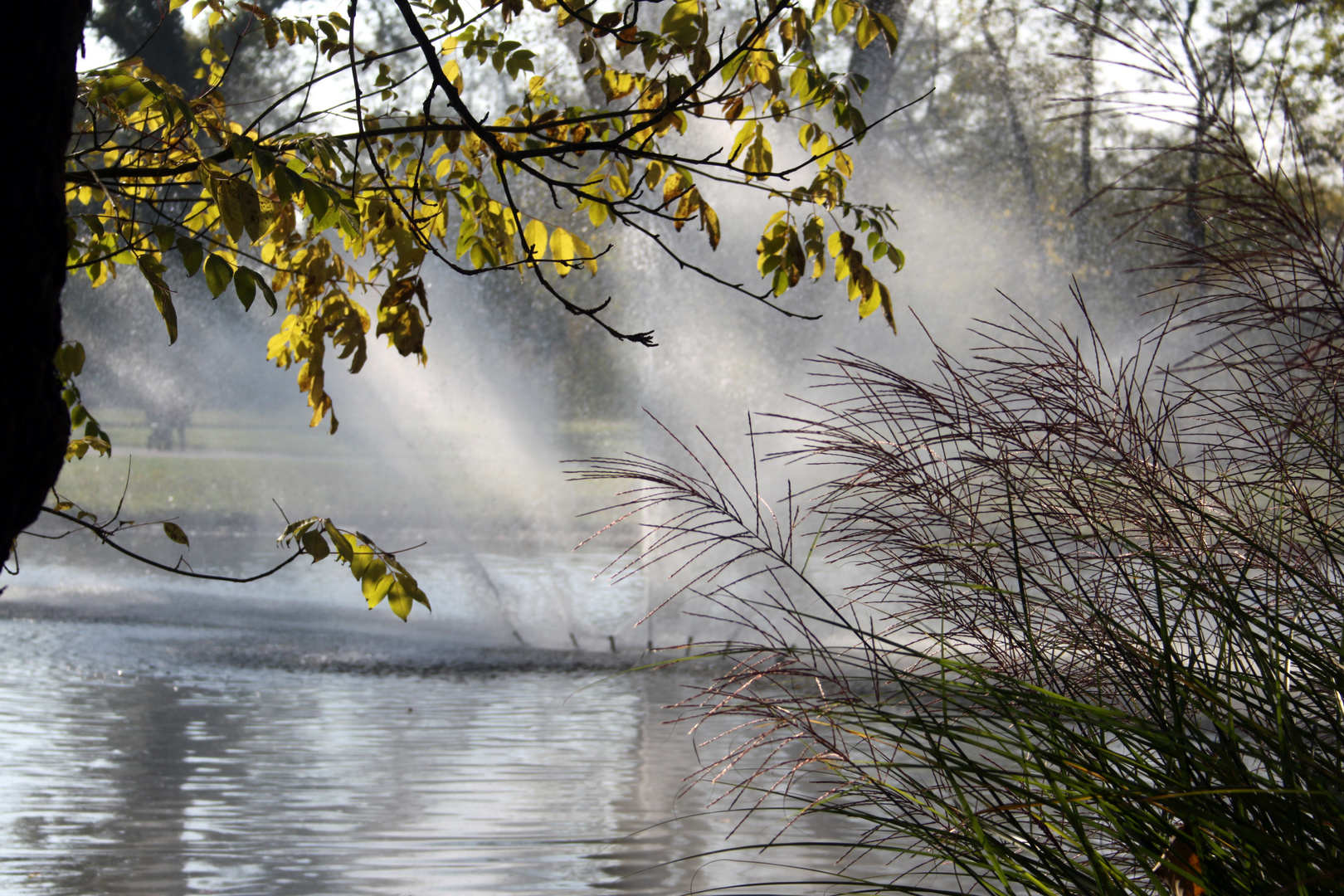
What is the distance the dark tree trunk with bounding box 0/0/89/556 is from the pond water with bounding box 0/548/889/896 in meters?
1.46

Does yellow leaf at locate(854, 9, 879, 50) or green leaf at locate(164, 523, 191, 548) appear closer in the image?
green leaf at locate(164, 523, 191, 548)

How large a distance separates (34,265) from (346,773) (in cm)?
393

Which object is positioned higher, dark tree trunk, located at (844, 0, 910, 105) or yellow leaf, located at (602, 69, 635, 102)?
dark tree trunk, located at (844, 0, 910, 105)

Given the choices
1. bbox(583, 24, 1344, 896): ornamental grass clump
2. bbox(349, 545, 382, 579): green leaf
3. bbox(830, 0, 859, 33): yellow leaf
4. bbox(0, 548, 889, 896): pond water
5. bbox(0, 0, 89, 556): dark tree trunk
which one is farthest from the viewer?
bbox(0, 548, 889, 896): pond water

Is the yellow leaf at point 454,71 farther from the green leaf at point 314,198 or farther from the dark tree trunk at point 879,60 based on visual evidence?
the dark tree trunk at point 879,60

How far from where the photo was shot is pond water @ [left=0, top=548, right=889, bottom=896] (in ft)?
12.9

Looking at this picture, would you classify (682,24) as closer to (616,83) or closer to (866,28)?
(866,28)

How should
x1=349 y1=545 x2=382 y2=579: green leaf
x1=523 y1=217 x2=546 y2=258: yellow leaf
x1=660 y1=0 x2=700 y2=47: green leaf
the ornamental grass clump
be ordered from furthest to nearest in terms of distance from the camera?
x1=523 y1=217 x2=546 y2=258: yellow leaf
x1=660 y1=0 x2=700 y2=47: green leaf
x1=349 y1=545 x2=382 y2=579: green leaf
the ornamental grass clump

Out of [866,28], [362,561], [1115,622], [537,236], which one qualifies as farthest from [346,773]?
[1115,622]

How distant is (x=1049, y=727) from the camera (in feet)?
5.82

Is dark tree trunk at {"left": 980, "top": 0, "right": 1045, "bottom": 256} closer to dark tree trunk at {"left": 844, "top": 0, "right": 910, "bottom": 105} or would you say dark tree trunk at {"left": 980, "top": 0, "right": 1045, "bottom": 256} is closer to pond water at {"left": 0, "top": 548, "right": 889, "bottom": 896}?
dark tree trunk at {"left": 844, "top": 0, "right": 910, "bottom": 105}

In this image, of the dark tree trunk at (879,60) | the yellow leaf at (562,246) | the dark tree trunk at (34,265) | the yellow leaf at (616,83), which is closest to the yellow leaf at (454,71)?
the yellow leaf at (616,83)

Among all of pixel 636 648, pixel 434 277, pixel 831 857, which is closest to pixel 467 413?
pixel 434 277

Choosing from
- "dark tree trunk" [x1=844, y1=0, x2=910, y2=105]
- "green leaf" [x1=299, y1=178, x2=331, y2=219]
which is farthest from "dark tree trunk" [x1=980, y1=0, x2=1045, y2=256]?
"green leaf" [x1=299, y1=178, x2=331, y2=219]
